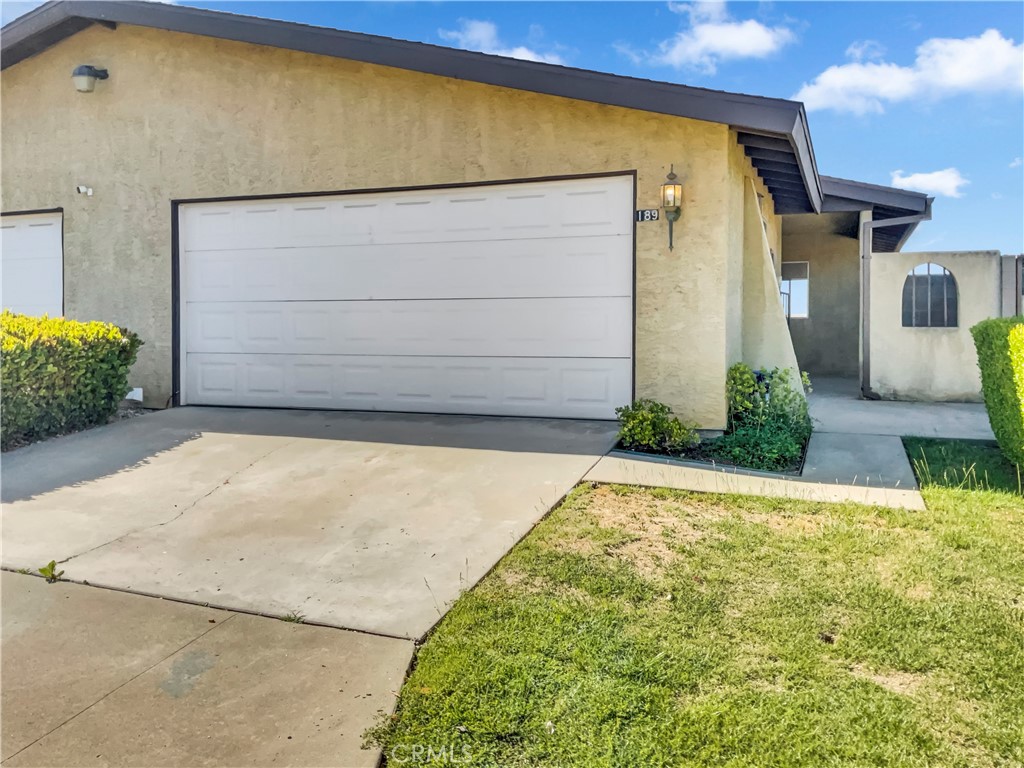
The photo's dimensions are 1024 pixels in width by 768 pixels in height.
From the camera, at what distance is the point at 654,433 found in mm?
6098

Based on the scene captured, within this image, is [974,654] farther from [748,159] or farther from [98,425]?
[98,425]

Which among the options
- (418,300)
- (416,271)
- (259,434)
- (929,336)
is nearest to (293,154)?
(416,271)

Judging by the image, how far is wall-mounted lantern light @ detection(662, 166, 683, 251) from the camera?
6.50 metres

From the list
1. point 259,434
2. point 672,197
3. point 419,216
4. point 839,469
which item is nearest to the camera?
point 839,469

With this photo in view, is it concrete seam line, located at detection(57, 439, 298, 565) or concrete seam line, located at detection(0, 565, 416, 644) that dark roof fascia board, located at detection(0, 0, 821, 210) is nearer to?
concrete seam line, located at detection(57, 439, 298, 565)

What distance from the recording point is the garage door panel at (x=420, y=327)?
281 inches

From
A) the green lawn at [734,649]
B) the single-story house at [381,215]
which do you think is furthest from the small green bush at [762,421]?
the green lawn at [734,649]

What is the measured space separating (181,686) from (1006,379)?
19.4ft

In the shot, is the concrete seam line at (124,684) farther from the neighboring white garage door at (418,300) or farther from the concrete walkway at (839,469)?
the neighboring white garage door at (418,300)

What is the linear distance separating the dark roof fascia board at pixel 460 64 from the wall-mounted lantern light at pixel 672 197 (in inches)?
24.3

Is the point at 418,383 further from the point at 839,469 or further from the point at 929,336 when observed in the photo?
the point at 929,336

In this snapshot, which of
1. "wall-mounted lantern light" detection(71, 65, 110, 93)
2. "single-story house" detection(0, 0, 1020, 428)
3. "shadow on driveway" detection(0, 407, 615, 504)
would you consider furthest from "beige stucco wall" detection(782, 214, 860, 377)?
"wall-mounted lantern light" detection(71, 65, 110, 93)

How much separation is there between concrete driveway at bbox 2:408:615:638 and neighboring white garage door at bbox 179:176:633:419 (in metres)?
0.60

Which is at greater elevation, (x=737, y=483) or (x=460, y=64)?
(x=460, y=64)
